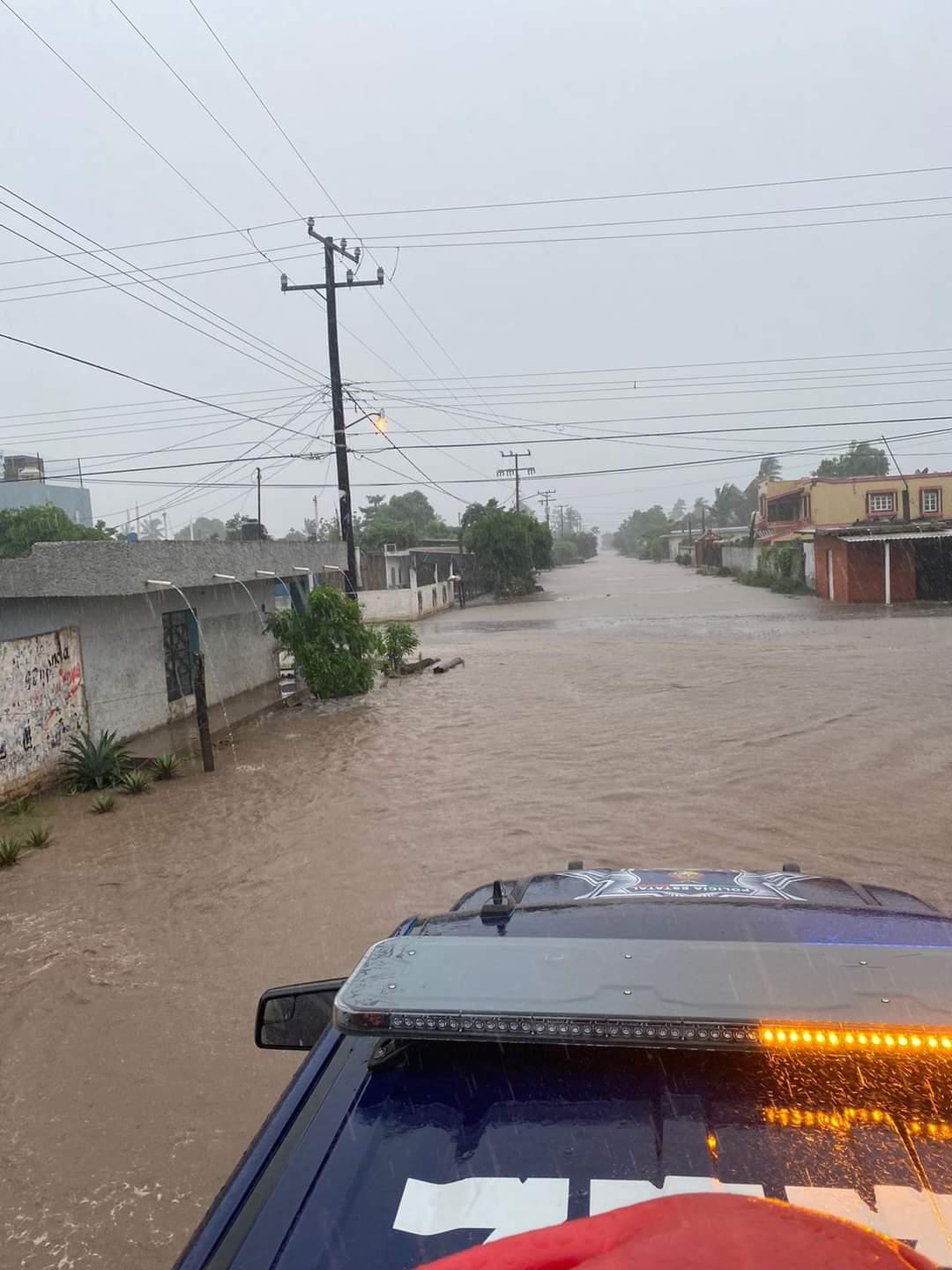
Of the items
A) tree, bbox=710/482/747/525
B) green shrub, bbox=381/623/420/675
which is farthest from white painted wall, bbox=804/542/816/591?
tree, bbox=710/482/747/525

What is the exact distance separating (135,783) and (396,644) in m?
10.1

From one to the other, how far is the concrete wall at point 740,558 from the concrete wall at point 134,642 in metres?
39.4

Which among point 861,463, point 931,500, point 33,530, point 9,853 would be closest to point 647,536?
point 861,463

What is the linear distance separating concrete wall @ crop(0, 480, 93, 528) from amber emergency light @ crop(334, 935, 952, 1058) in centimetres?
4610

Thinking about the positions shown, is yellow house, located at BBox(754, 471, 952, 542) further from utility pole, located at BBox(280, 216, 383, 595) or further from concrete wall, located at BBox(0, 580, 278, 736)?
concrete wall, located at BBox(0, 580, 278, 736)

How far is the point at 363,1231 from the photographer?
1393mm

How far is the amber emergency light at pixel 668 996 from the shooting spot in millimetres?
1565

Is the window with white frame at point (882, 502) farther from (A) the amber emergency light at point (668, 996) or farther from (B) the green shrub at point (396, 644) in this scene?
(A) the amber emergency light at point (668, 996)

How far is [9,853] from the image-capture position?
862cm

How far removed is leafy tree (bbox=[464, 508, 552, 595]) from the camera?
50031 mm

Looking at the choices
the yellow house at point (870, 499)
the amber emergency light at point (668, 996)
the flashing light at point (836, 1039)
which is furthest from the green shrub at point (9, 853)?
the yellow house at point (870, 499)

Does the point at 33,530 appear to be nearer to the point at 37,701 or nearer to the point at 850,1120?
the point at 37,701

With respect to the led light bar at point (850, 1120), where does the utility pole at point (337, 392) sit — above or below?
above

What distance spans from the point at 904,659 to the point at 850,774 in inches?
396
